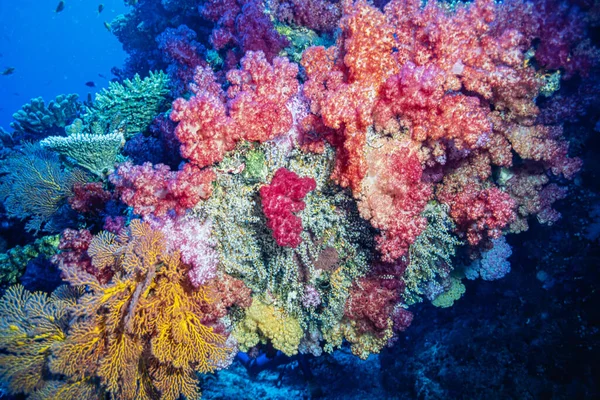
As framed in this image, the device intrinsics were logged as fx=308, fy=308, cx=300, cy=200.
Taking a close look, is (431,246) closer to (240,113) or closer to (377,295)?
(377,295)

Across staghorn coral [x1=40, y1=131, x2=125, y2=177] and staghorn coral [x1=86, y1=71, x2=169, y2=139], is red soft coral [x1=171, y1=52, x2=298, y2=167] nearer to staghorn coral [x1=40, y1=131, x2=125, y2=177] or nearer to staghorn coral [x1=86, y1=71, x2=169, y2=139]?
staghorn coral [x1=40, y1=131, x2=125, y2=177]

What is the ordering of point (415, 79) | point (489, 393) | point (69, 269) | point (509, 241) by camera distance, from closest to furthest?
1. point (69, 269)
2. point (415, 79)
3. point (489, 393)
4. point (509, 241)

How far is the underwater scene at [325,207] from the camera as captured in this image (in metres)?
3.27

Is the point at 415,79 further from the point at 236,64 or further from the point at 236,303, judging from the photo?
the point at 236,303

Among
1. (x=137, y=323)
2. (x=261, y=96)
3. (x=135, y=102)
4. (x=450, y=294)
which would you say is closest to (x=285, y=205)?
(x=261, y=96)

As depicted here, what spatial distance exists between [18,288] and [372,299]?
14.0 ft

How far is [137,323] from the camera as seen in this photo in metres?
Result: 3.14

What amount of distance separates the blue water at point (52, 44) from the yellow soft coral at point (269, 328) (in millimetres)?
129412

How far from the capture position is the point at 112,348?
3150mm

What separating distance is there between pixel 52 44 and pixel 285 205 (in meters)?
159

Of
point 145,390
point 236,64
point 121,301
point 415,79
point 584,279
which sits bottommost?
point 145,390

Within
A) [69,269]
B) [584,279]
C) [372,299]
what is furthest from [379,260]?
[584,279]

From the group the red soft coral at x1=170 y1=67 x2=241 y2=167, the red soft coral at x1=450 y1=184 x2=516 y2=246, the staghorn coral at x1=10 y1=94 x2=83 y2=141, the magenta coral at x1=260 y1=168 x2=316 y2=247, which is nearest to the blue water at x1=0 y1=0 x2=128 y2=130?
the staghorn coral at x1=10 y1=94 x2=83 y2=141

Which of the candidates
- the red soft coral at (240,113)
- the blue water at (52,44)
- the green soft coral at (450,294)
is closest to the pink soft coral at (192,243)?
the red soft coral at (240,113)
